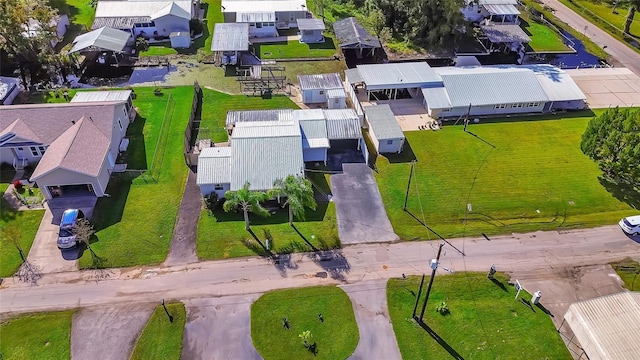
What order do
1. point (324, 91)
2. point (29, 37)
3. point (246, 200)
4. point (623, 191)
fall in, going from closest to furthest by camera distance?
1. point (246, 200)
2. point (623, 191)
3. point (324, 91)
4. point (29, 37)

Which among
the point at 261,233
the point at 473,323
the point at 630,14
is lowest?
the point at 473,323

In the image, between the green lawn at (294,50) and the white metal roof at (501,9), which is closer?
the green lawn at (294,50)

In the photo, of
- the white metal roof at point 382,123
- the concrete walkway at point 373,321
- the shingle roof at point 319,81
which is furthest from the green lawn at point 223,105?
the concrete walkway at point 373,321

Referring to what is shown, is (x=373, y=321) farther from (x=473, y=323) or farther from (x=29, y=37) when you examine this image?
(x=29, y=37)

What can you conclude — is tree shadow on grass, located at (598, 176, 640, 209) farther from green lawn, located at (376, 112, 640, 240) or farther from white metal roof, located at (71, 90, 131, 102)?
white metal roof, located at (71, 90, 131, 102)

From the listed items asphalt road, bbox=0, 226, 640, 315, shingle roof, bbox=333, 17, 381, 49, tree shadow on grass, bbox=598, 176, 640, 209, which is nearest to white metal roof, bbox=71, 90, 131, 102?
asphalt road, bbox=0, 226, 640, 315

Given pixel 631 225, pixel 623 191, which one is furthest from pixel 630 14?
pixel 631 225

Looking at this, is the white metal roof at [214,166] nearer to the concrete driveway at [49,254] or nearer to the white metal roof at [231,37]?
the concrete driveway at [49,254]
